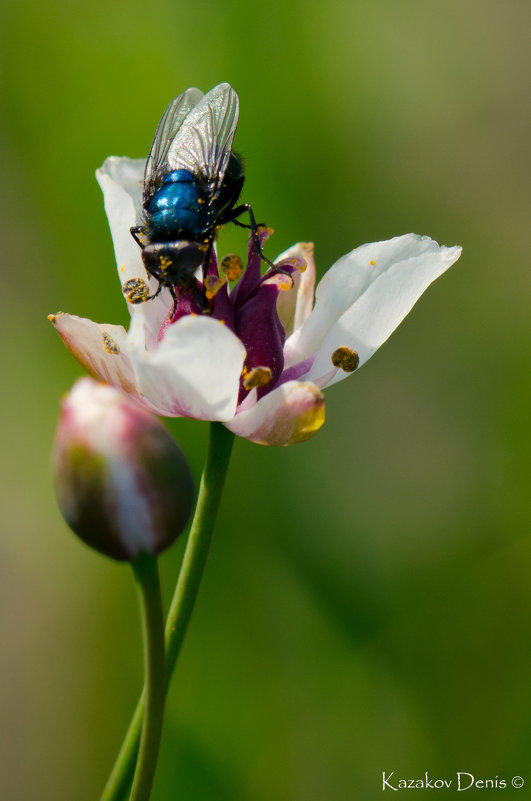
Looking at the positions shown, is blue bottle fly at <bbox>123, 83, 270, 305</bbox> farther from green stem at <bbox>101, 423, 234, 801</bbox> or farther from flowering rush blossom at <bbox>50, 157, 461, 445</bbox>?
green stem at <bbox>101, 423, 234, 801</bbox>

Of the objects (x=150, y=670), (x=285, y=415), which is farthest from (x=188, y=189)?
(x=150, y=670)

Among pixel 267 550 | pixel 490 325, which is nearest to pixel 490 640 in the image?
pixel 267 550

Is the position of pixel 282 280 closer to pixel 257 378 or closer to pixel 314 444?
pixel 257 378

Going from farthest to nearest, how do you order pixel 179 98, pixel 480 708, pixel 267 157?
1. pixel 267 157
2. pixel 480 708
3. pixel 179 98

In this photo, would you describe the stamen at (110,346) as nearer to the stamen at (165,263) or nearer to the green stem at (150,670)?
the stamen at (165,263)

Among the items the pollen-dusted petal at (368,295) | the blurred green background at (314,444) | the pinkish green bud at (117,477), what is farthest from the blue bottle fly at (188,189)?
the blurred green background at (314,444)

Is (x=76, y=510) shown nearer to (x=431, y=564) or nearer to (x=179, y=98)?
(x=179, y=98)

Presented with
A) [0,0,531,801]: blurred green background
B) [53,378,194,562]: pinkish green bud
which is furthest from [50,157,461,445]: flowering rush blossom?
[0,0,531,801]: blurred green background
